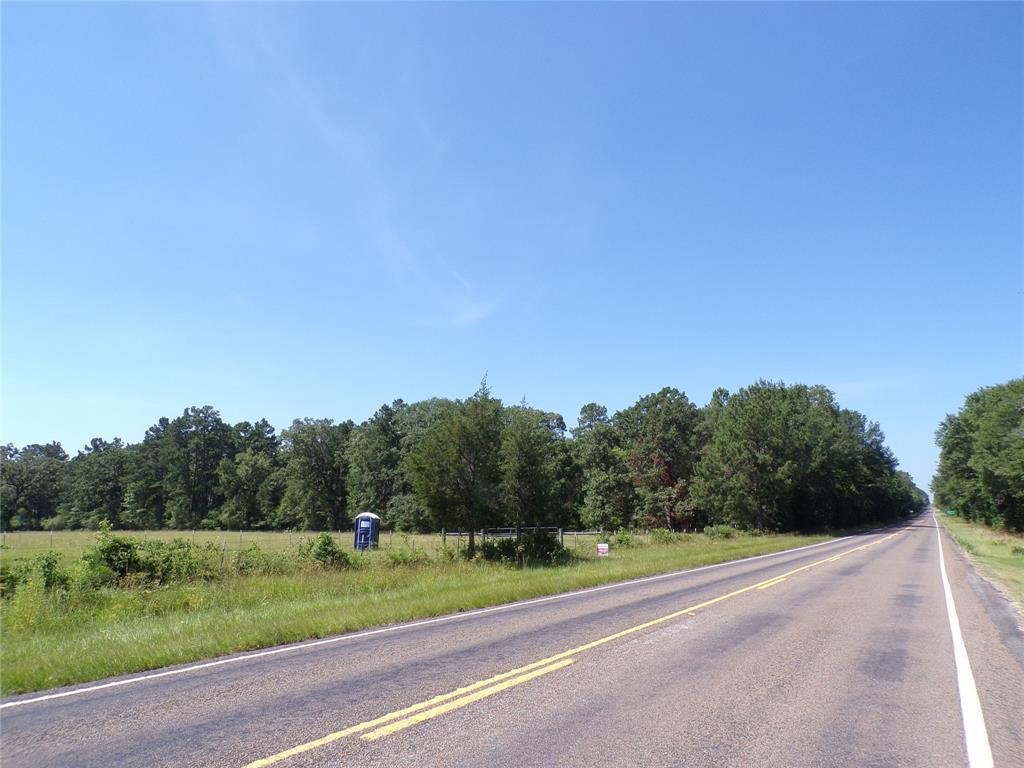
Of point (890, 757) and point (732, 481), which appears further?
point (732, 481)

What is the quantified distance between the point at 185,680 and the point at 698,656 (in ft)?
22.6

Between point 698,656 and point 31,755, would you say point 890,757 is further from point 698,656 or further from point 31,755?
point 31,755

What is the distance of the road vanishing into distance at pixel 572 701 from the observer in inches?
201

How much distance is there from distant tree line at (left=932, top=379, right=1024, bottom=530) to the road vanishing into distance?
52.0 metres

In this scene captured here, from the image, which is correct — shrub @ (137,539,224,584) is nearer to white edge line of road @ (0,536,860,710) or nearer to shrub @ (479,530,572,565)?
white edge line of road @ (0,536,860,710)

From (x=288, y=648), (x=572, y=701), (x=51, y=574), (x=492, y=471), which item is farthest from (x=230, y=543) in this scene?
(x=572, y=701)

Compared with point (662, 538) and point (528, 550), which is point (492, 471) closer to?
point (528, 550)

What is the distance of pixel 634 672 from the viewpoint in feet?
24.8

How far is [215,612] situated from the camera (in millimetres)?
13133

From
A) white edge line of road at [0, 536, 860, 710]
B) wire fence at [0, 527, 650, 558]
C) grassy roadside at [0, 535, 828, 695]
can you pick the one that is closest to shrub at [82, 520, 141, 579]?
wire fence at [0, 527, 650, 558]

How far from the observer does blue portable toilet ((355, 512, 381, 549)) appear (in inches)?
1492

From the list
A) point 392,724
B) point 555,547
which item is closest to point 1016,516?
point 555,547

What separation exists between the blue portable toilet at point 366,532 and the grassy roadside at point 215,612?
16.9 m

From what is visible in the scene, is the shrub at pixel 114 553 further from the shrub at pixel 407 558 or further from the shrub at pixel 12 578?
the shrub at pixel 407 558
